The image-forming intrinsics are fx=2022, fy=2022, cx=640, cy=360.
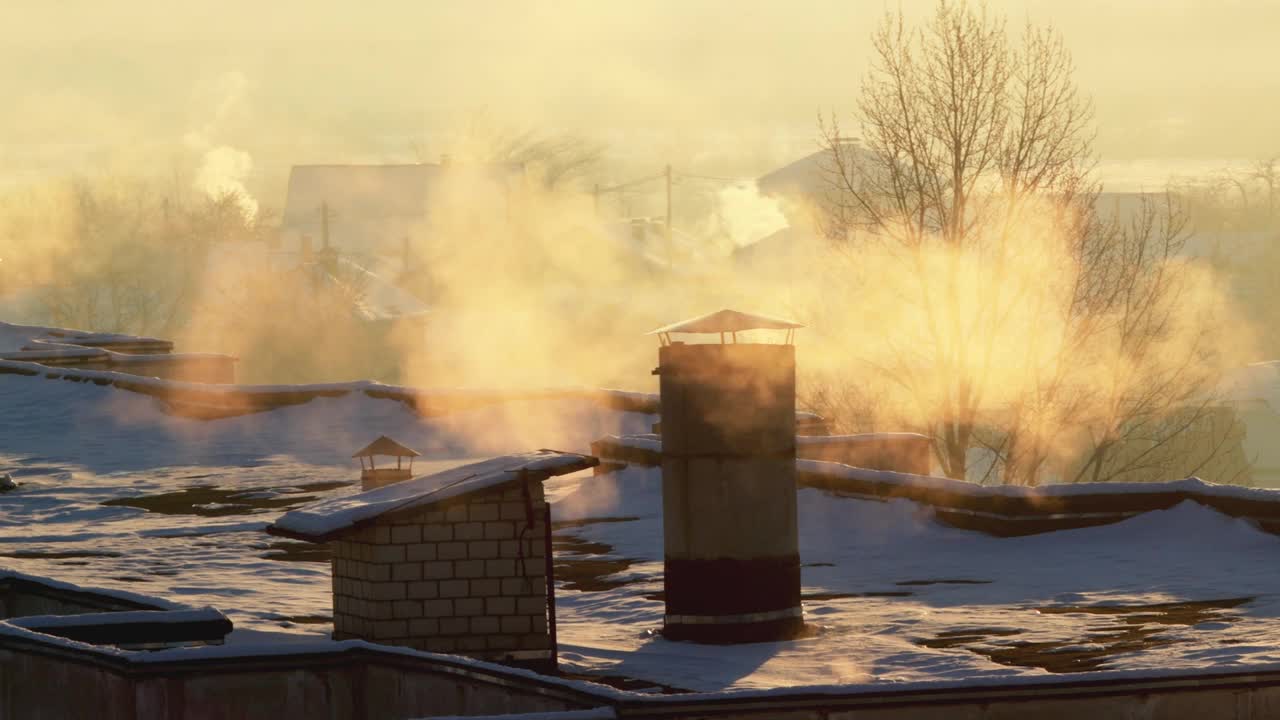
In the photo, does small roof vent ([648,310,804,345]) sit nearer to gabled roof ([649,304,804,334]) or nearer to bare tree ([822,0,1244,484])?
gabled roof ([649,304,804,334])

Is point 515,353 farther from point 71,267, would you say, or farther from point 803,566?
point 803,566

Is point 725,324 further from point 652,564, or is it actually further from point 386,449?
point 386,449

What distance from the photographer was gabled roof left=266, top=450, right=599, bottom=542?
15570mm

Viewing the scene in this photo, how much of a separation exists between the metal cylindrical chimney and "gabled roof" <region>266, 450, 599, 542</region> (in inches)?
69.7

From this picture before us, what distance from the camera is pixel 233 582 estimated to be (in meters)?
20.5

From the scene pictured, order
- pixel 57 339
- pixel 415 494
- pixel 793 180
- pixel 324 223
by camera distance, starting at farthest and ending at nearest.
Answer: pixel 793 180, pixel 324 223, pixel 57 339, pixel 415 494

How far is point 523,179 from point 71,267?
22984 mm

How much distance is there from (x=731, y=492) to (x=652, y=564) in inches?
165

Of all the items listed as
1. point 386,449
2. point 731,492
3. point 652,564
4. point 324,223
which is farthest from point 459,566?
point 324,223

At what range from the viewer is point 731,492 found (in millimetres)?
17953

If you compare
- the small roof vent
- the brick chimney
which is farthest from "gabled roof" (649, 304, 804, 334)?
the brick chimney

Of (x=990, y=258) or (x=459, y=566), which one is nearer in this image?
(x=459, y=566)

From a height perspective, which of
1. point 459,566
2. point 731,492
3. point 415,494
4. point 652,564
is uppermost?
point 415,494

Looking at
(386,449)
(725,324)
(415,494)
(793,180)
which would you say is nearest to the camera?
(415,494)
